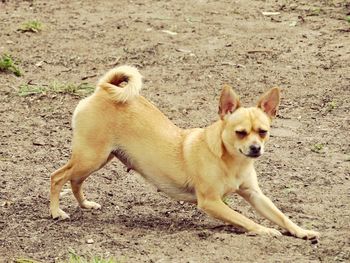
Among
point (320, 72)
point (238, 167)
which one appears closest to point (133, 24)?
point (320, 72)

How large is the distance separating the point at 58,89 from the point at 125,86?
301 cm

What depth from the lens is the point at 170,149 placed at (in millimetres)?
6012

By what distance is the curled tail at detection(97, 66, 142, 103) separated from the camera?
236 inches

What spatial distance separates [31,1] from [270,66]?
4.68 metres

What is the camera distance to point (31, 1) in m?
12.9

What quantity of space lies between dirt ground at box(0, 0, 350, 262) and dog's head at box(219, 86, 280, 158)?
57cm

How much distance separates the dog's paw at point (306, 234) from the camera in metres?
5.57

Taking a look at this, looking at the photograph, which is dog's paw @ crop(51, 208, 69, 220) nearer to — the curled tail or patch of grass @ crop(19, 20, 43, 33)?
the curled tail

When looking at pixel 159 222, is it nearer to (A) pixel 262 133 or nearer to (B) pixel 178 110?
(A) pixel 262 133

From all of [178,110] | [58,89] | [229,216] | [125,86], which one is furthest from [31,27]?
[229,216]

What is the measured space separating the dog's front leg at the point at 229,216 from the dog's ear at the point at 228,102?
58 centimetres

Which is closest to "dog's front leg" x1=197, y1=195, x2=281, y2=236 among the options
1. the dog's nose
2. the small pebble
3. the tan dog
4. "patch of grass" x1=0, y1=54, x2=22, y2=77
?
the tan dog

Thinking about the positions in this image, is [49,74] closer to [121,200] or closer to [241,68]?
[241,68]

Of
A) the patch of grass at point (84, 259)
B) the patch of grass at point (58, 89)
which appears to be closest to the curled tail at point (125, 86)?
the patch of grass at point (84, 259)
